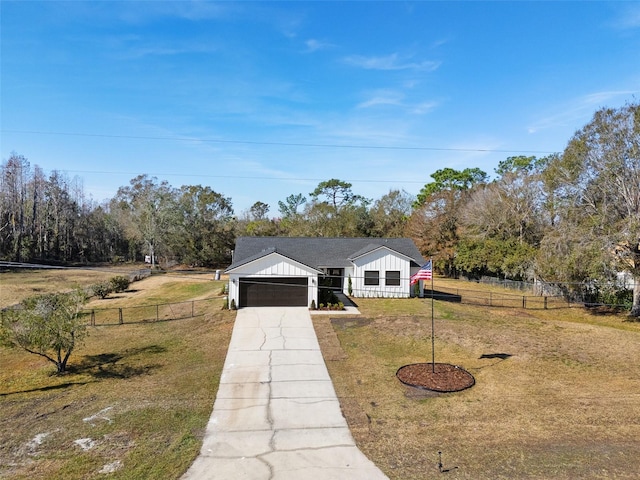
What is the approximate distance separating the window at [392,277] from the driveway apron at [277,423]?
11940mm

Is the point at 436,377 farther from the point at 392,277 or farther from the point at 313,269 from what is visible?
the point at 392,277

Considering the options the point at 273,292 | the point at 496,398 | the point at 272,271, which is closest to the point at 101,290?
the point at 273,292

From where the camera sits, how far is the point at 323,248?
104 ft

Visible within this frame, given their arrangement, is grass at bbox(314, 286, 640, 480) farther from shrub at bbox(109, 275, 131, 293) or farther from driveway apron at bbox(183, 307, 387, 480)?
shrub at bbox(109, 275, 131, 293)

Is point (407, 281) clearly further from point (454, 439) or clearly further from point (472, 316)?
point (454, 439)

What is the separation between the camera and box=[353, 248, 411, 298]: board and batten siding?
94.3ft

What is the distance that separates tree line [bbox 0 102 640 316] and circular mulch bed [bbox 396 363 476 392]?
1350 centimetres

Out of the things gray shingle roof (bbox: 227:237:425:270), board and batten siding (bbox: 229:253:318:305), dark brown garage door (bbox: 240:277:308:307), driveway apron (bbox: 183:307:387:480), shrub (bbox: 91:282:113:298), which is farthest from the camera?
shrub (bbox: 91:282:113:298)

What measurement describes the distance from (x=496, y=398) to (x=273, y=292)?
15.5 m

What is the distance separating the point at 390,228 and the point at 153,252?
3403cm

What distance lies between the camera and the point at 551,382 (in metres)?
13.6

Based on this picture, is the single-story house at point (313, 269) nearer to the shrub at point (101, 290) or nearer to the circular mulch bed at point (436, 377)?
the circular mulch bed at point (436, 377)

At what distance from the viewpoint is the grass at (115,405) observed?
28.6ft

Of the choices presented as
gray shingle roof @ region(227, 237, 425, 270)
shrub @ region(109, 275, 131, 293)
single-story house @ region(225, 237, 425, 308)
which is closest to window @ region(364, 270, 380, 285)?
single-story house @ region(225, 237, 425, 308)
